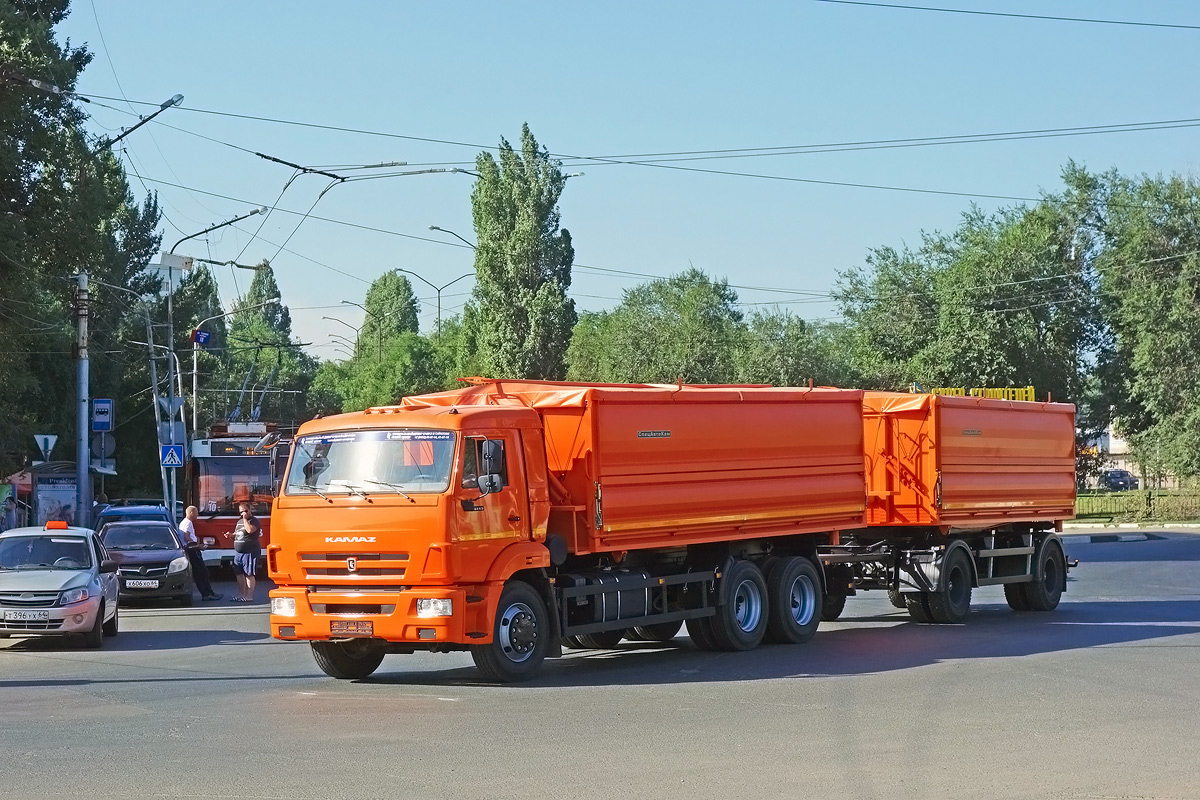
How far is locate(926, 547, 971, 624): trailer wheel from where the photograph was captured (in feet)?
66.6

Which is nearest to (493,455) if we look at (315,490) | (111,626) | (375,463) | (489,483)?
(489,483)

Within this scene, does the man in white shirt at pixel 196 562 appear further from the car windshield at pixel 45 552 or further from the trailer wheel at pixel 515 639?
the trailer wheel at pixel 515 639

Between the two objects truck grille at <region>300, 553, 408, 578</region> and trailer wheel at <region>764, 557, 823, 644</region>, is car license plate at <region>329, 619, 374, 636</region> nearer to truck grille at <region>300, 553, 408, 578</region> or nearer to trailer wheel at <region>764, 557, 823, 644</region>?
truck grille at <region>300, 553, 408, 578</region>

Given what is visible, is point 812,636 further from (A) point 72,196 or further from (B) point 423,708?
(A) point 72,196

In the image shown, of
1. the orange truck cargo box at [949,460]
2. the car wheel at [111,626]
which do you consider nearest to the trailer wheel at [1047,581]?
the orange truck cargo box at [949,460]

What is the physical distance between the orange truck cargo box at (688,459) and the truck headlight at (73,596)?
5.28m

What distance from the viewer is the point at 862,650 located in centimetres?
1681

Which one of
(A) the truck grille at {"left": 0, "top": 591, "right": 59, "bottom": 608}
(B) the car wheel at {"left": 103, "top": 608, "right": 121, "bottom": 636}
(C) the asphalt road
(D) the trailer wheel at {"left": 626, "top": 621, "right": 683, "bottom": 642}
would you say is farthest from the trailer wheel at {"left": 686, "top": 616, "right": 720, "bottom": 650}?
(B) the car wheel at {"left": 103, "top": 608, "right": 121, "bottom": 636}

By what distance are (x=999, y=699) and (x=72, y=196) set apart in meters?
22.6

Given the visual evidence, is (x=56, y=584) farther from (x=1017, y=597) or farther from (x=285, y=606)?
(x=1017, y=597)

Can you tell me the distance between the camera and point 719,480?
16.6m

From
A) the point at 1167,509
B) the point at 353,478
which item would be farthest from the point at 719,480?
the point at 1167,509

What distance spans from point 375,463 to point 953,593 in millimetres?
10073

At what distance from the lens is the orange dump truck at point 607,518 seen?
537 inches
